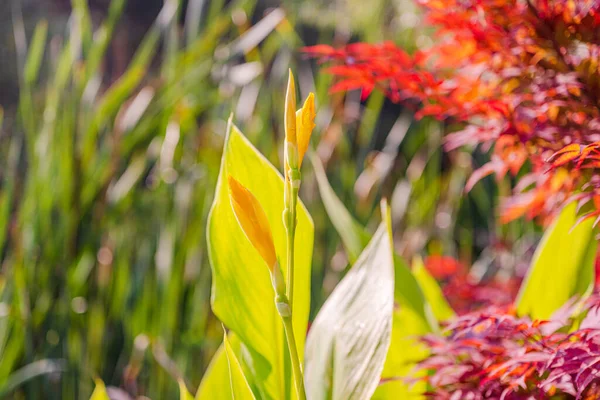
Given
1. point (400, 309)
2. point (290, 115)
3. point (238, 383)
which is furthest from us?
point (400, 309)

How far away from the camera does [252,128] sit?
4.31ft

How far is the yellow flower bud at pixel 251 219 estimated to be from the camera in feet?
1.48

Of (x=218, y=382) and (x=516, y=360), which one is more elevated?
(x=516, y=360)

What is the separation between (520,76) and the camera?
0.66 m

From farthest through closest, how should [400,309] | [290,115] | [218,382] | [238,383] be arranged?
[400,309], [218,382], [238,383], [290,115]

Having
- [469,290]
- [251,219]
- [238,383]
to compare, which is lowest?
[469,290]

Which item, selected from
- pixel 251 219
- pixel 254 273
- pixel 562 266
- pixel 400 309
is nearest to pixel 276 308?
pixel 254 273

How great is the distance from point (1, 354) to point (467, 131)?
2.58 feet

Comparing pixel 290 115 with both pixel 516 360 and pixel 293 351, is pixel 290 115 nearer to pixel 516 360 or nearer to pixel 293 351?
pixel 293 351

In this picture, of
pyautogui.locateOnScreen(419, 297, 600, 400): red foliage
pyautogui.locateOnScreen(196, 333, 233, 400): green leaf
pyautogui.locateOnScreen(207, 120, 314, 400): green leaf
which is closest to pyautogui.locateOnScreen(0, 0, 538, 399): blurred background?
pyautogui.locateOnScreen(196, 333, 233, 400): green leaf

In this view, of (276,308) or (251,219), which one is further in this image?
(276,308)

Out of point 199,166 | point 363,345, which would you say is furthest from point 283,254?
point 199,166

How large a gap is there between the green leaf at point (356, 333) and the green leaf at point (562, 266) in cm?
28

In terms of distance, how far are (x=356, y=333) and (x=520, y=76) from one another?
0.30 meters
